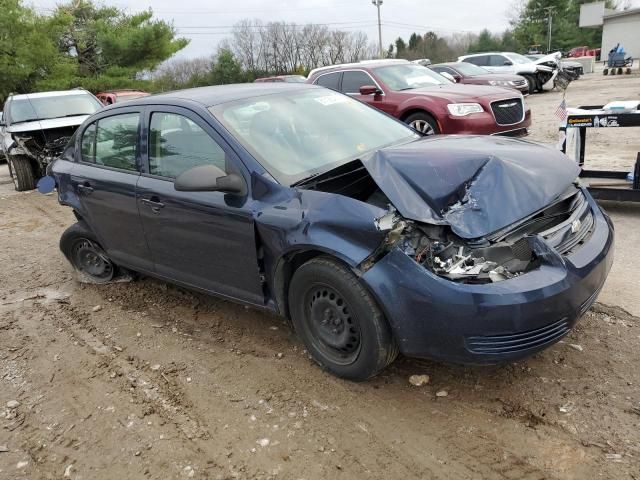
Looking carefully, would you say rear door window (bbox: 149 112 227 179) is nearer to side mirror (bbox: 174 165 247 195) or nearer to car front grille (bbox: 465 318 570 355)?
side mirror (bbox: 174 165 247 195)

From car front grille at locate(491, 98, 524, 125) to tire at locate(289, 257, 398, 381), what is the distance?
6201mm

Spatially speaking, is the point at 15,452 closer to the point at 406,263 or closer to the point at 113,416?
the point at 113,416

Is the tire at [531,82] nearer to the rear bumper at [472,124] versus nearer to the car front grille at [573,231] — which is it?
the rear bumper at [472,124]

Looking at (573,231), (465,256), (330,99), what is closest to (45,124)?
(330,99)

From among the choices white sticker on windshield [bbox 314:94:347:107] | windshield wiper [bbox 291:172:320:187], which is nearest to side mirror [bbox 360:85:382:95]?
white sticker on windshield [bbox 314:94:347:107]

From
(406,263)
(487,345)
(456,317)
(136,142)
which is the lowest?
(487,345)

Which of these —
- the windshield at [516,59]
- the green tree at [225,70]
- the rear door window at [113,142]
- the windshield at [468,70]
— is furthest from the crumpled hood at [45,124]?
the green tree at [225,70]

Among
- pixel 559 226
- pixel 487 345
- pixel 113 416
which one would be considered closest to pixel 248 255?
pixel 113 416

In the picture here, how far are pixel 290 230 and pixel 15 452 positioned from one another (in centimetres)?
194

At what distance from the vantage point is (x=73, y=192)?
4.63 metres

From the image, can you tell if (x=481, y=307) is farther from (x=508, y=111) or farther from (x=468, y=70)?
(x=468, y=70)

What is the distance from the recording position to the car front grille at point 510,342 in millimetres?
2529

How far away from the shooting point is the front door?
332cm

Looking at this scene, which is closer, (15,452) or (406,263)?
(406,263)
